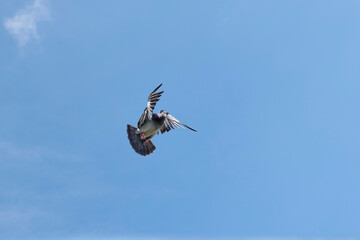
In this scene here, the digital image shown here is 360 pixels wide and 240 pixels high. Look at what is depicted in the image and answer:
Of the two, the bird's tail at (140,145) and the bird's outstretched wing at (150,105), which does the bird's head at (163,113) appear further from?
the bird's tail at (140,145)

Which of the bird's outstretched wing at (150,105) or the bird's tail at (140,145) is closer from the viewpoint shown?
the bird's outstretched wing at (150,105)

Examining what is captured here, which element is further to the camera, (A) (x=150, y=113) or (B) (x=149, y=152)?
(B) (x=149, y=152)

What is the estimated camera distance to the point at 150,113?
31.1 meters

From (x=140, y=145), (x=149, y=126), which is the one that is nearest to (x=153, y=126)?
(x=149, y=126)

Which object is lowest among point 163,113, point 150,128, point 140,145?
point 140,145

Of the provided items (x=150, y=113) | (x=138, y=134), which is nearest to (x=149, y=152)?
(x=138, y=134)

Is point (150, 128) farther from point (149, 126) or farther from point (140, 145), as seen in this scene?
point (140, 145)

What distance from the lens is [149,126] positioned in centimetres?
3192

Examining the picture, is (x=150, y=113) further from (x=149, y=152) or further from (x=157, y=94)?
(x=149, y=152)

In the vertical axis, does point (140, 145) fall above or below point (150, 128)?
below

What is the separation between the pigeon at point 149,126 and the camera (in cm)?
3086

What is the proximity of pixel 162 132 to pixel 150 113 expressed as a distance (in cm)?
248

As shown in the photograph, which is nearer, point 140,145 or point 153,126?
point 153,126

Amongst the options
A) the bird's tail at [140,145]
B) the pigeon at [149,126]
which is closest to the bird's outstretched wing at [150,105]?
the pigeon at [149,126]
